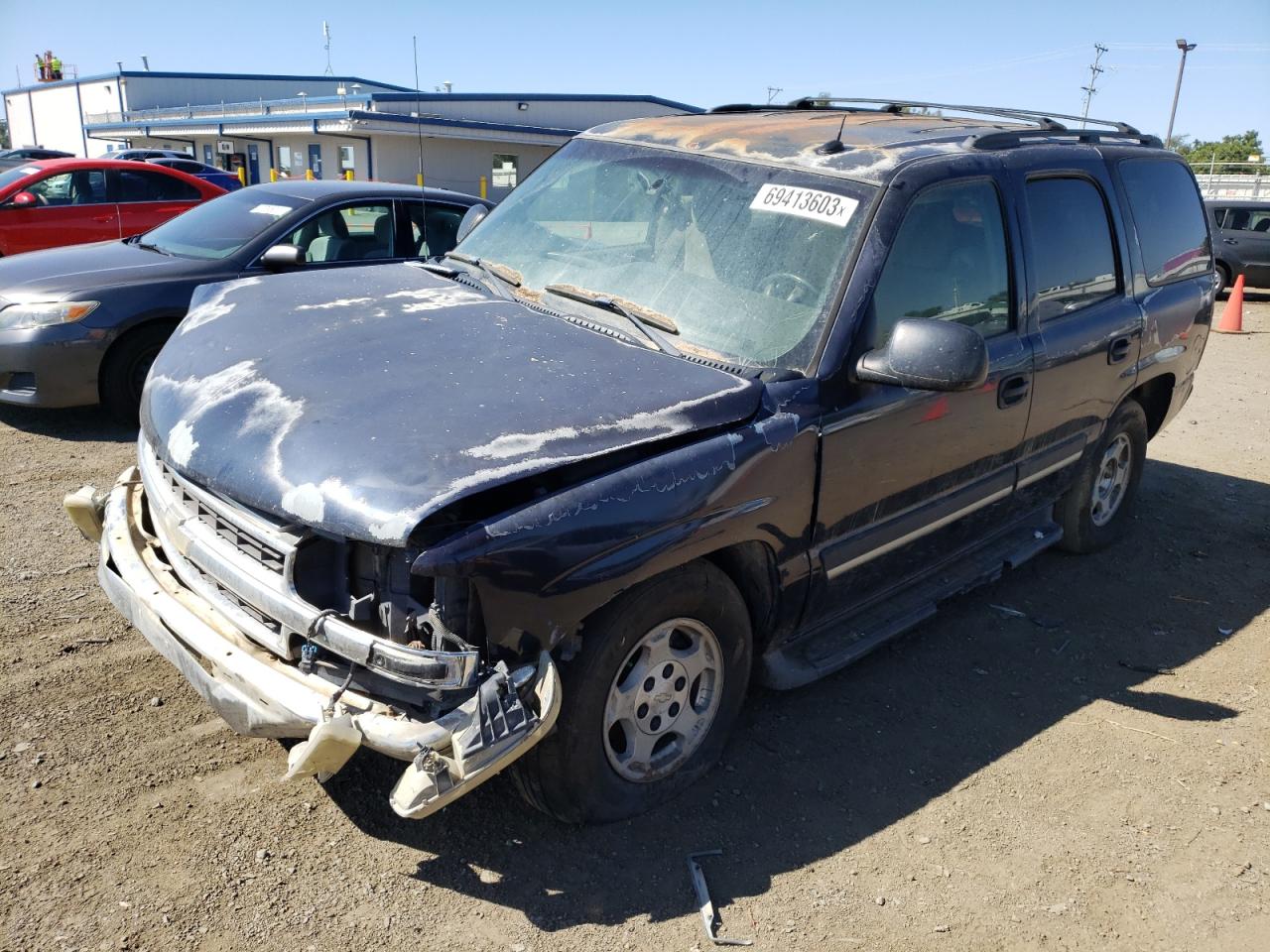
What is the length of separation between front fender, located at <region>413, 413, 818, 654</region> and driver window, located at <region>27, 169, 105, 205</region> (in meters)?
10.8

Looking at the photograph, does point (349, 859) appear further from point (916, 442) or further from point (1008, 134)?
point (1008, 134)

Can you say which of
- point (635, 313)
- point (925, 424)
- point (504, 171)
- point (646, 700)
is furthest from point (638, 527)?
point (504, 171)

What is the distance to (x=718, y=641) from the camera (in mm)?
3164

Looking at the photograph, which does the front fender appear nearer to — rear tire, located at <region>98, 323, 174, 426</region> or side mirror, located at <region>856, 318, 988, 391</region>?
side mirror, located at <region>856, 318, 988, 391</region>

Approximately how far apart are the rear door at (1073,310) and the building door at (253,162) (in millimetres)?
39487

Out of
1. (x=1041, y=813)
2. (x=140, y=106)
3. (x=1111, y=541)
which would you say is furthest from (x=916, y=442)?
(x=140, y=106)

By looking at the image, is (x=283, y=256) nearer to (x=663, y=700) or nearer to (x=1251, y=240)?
(x=663, y=700)

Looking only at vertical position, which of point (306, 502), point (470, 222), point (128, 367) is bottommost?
point (128, 367)

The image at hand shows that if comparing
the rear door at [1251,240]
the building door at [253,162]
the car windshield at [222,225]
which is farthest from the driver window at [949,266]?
the building door at [253,162]

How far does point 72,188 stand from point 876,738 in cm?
1112

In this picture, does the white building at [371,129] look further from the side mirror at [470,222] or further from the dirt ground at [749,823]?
the dirt ground at [749,823]

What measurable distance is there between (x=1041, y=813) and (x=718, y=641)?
4.19ft

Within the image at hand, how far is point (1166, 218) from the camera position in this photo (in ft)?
17.1

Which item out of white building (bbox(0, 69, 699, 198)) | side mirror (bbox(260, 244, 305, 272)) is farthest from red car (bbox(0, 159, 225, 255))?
white building (bbox(0, 69, 699, 198))
